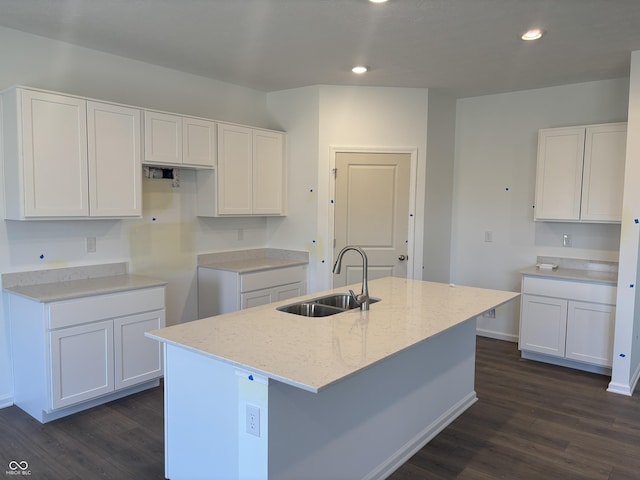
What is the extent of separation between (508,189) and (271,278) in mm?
2704

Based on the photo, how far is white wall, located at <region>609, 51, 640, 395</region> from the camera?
11.6 feet

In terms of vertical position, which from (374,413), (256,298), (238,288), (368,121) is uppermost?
(368,121)

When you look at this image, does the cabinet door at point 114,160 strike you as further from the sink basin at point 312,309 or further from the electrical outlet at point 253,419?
the electrical outlet at point 253,419

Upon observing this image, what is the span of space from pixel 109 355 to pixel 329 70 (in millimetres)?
2900

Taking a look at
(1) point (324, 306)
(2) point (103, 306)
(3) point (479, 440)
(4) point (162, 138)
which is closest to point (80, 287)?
(2) point (103, 306)

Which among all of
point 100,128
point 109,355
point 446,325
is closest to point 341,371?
point 446,325

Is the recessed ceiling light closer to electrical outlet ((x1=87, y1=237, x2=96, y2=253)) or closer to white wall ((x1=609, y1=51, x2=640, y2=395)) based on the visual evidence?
white wall ((x1=609, y1=51, x2=640, y2=395))

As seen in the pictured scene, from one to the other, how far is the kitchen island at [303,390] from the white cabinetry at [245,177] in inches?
72.9

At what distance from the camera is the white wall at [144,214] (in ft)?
10.8

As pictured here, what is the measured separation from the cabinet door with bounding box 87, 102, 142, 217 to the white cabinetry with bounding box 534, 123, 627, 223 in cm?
363

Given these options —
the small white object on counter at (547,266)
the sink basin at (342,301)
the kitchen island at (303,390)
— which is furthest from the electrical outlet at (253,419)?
the small white object on counter at (547,266)

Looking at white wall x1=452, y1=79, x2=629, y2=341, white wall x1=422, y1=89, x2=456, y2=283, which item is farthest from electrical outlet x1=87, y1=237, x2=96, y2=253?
white wall x1=452, y1=79, x2=629, y2=341

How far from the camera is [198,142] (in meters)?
4.03

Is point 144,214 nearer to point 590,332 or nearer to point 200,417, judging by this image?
point 200,417
